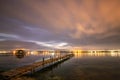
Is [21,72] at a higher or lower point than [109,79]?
higher

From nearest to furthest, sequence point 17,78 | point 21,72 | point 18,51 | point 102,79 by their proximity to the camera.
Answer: point 17,78
point 21,72
point 102,79
point 18,51

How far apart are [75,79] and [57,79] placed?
140 inches

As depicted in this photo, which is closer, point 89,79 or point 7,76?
point 7,76

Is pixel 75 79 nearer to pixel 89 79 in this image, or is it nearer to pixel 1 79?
pixel 89 79

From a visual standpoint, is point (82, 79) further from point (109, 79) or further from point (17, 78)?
point (17, 78)

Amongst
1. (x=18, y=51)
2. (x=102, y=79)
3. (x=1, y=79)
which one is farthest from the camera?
(x=18, y=51)

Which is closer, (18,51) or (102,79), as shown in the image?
(102,79)

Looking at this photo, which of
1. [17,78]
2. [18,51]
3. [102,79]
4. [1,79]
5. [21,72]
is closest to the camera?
[1,79]

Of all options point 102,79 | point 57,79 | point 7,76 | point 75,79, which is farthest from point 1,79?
point 102,79

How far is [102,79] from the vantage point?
28.4 metres

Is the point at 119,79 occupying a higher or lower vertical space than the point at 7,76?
lower

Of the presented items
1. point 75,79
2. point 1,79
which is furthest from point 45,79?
point 1,79

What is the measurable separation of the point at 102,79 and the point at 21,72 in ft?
51.2

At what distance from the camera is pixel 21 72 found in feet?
87.6
